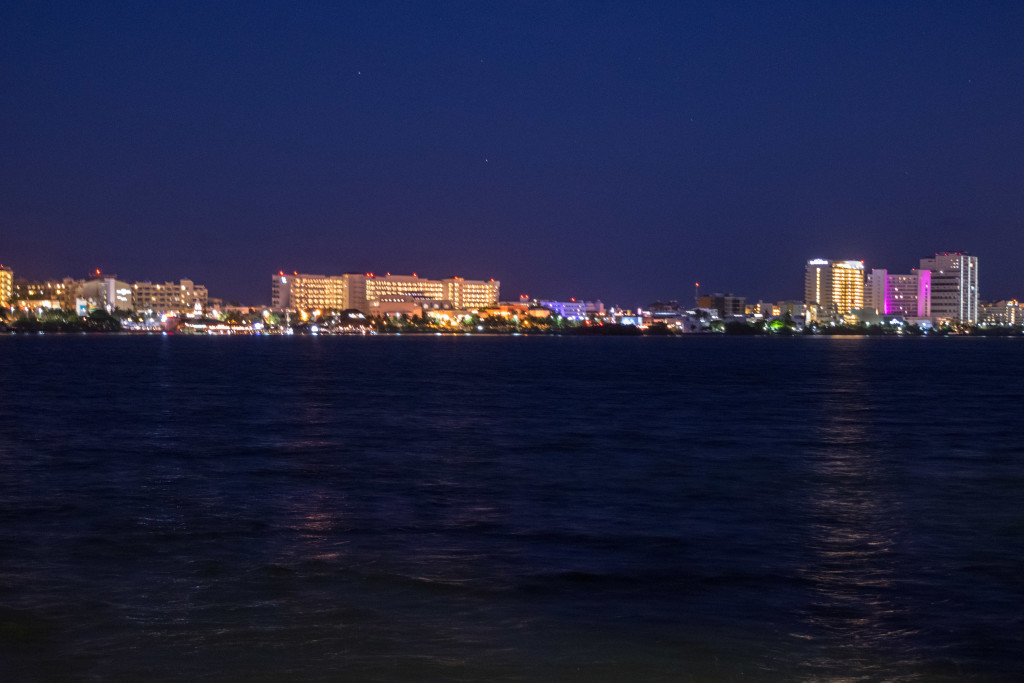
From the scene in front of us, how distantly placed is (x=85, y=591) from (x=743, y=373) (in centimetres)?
4543

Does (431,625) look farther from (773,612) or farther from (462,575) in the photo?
(773,612)

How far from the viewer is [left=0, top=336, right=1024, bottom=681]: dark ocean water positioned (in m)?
6.61

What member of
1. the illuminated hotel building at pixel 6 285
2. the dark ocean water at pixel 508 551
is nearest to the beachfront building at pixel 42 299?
the illuminated hotel building at pixel 6 285

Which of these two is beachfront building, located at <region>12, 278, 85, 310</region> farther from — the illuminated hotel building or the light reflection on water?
the light reflection on water

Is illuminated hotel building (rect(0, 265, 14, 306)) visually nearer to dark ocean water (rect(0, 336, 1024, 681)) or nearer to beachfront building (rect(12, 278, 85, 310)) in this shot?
beachfront building (rect(12, 278, 85, 310))

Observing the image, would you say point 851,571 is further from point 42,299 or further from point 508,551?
point 42,299

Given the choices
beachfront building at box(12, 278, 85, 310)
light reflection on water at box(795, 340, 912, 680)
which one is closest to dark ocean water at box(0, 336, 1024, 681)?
light reflection on water at box(795, 340, 912, 680)

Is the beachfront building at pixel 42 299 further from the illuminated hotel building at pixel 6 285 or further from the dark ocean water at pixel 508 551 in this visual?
the dark ocean water at pixel 508 551

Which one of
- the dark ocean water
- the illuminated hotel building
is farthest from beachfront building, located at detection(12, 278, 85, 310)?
the dark ocean water

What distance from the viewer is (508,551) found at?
9.77 metres

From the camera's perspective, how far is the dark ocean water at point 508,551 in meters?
6.61

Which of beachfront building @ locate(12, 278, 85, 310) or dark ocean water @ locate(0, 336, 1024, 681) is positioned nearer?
dark ocean water @ locate(0, 336, 1024, 681)

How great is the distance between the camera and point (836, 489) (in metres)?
14.3

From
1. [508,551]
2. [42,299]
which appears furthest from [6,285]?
[508,551]
